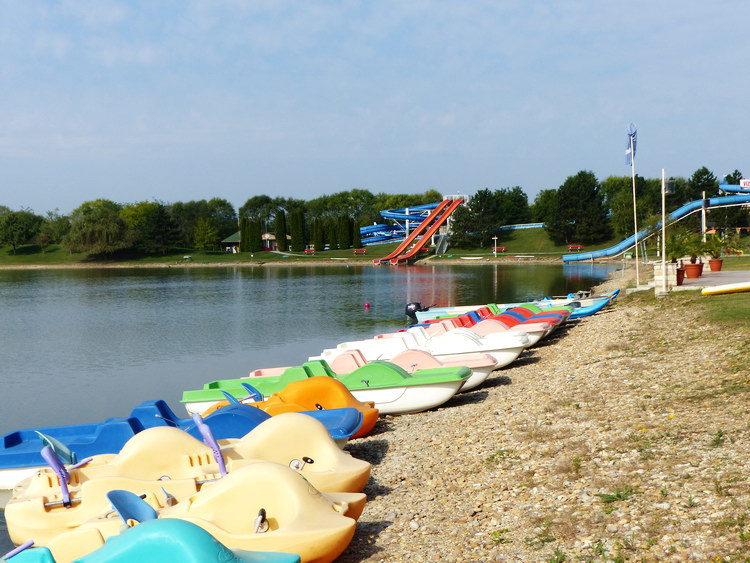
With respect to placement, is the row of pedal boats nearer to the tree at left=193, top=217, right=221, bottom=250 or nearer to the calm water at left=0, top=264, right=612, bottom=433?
the calm water at left=0, top=264, right=612, bottom=433

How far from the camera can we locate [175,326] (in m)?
31.5

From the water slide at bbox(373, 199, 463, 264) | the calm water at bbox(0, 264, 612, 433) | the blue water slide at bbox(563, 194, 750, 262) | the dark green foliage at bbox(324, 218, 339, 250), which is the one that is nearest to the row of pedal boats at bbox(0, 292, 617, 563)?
the calm water at bbox(0, 264, 612, 433)

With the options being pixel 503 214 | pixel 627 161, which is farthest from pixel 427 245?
pixel 627 161

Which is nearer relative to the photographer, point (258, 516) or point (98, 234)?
point (258, 516)

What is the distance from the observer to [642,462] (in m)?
7.13

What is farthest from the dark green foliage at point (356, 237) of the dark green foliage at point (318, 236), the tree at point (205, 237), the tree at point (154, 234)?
the tree at point (154, 234)

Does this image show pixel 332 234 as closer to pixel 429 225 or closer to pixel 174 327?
pixel 429 225

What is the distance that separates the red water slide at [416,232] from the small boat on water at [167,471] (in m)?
73.3

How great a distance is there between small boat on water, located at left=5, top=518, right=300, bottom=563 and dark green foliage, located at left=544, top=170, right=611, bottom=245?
81.2 m

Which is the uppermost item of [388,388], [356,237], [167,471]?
[356,237]

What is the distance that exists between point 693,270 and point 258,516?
83.5 feet

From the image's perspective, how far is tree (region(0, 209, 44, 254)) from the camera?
341 feet

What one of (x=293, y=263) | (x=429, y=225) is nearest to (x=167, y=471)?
(x=293, y=263)

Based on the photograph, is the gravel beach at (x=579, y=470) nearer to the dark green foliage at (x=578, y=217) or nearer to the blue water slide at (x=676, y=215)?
the blue water slide at (x=676, y=215)
